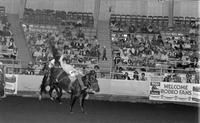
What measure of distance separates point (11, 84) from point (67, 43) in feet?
29.0

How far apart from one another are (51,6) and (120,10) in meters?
5.18

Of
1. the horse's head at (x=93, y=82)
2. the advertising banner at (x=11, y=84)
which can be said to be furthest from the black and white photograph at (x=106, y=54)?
the horse's head at (x=93, y=82)

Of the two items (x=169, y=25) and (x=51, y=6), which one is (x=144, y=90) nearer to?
(x=169, y=25)

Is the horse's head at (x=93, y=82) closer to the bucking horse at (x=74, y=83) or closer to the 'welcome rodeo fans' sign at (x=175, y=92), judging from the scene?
the bucking horse at (x=74, y=83)

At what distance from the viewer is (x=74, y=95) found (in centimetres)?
1284

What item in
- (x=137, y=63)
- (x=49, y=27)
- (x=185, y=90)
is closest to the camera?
(x=185, y=90)

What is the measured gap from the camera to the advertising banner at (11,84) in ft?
60.3

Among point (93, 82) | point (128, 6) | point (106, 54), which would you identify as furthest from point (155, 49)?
point (93, 82)

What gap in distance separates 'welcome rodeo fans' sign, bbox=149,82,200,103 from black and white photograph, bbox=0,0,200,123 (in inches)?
1.8

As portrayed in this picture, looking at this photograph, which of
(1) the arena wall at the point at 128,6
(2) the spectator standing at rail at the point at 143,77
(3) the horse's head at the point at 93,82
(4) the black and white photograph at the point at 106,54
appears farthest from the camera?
(1) the arena wall at the point at 128,6

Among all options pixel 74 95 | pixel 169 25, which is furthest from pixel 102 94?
pixel 169 25

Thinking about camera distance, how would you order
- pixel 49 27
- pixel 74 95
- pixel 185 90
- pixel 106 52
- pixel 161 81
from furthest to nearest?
pixel 49 27 < pixel 106 52 < pixel 161 81 < pixel 185 90 < pixel 74 95

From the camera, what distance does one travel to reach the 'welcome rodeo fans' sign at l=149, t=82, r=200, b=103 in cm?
1833

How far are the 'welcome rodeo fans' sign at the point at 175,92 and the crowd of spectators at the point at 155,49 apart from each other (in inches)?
138
